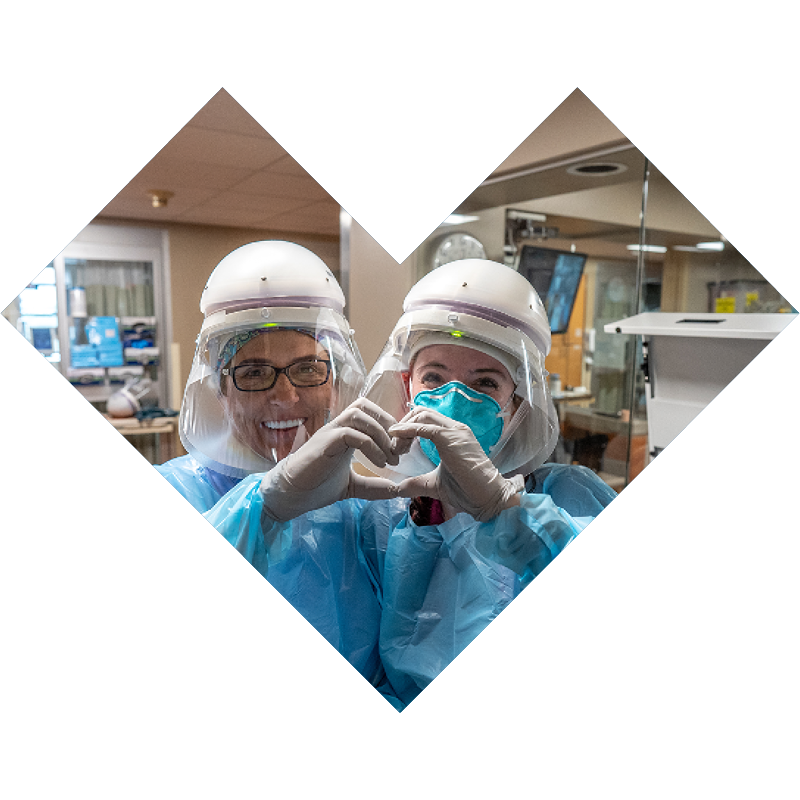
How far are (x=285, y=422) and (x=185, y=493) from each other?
0.84ft

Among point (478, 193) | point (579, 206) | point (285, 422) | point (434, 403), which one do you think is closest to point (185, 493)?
point (285, 422)

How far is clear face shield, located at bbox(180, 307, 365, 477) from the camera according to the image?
48.0 inches

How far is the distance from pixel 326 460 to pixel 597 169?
5.76ft

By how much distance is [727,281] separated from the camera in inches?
94.1

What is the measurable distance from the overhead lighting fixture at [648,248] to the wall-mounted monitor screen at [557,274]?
7.8 inches

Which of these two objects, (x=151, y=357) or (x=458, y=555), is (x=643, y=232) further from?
(x=151, y=357)

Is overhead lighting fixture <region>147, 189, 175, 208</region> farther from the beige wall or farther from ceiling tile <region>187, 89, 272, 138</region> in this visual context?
the beige wall

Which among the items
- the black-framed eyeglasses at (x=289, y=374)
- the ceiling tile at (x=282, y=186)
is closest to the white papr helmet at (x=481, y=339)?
the black-framed eyeglasses at (x=289, y=374)

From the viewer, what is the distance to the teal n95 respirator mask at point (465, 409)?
1.20m

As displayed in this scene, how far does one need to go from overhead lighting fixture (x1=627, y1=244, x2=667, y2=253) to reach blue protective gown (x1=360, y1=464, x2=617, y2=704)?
161 cm

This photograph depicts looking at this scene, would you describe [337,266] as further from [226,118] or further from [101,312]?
[101,312]

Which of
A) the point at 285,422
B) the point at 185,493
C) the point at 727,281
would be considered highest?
the point at 727,281

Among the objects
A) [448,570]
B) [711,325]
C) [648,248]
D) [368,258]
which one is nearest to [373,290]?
[368,258]

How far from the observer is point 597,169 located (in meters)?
2.38
